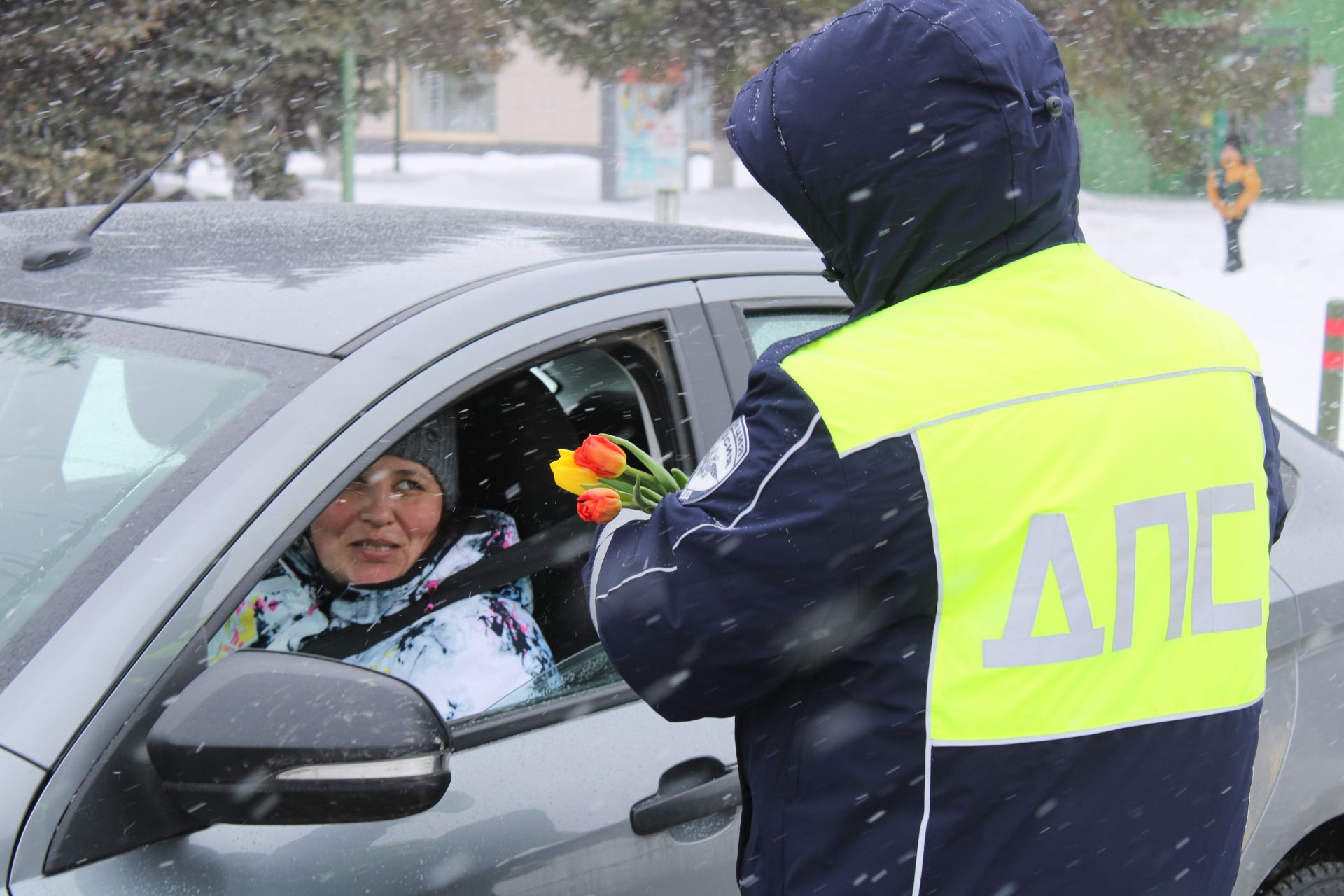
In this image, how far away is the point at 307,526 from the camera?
1.58 m

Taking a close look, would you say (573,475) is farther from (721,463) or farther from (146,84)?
(146,84)

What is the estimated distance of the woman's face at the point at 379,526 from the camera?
2.28 m

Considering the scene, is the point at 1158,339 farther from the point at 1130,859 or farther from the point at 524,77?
the point at 524,77

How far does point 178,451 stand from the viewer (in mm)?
1651

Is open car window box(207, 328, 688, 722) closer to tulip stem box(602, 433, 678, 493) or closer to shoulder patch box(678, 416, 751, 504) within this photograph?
tulip stem box(602, 433, 678, 493)

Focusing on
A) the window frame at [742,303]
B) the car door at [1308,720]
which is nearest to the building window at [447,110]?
the window frame at [742,303]

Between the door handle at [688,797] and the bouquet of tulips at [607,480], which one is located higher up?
the bouquet of tulips at [607,480]

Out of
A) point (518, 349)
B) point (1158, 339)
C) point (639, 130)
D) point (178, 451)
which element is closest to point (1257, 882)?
point (1158, 339)

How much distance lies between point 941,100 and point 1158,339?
33cm

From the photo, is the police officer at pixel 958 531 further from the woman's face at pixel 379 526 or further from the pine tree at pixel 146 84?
the pine tree at pixel 146 84

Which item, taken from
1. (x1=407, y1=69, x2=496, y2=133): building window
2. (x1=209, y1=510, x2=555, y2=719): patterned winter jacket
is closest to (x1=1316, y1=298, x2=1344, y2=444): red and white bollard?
(x1=209, y1=510, x2=555, y2=719): patterned winter jacket

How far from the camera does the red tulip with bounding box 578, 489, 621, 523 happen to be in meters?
1.47

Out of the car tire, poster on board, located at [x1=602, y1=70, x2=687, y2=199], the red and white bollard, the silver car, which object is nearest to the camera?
the silver car

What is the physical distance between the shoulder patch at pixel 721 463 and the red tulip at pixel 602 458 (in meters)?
0.14
